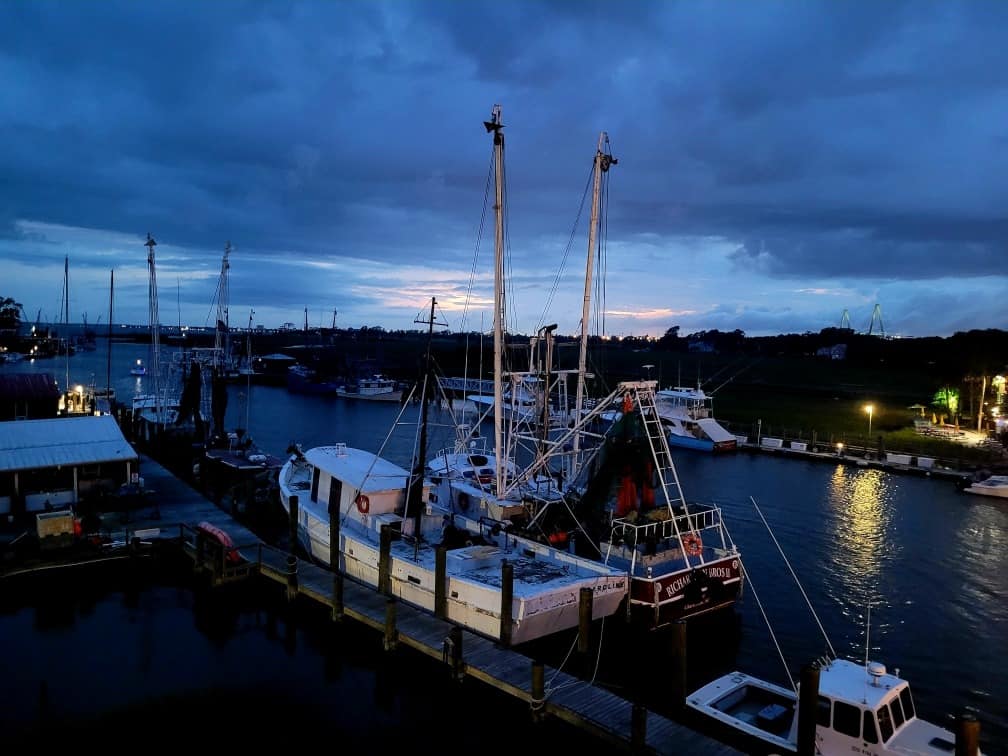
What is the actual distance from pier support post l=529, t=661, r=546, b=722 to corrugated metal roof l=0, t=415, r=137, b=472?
20.7 meters

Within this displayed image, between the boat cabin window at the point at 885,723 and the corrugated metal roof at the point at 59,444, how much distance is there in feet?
86.9

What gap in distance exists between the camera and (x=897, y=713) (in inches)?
483

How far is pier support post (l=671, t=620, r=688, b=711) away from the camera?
49.2ft

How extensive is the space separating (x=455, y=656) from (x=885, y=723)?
336 inches

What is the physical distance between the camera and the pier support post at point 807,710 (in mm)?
11562

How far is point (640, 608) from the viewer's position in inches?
737

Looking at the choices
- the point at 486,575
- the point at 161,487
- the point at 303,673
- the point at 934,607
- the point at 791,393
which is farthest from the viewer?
the point at 791,393

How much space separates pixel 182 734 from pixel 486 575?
25.8 feet

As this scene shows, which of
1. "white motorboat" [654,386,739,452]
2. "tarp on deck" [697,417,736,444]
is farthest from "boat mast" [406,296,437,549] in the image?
"tarp on deck" [697,417,736,444]

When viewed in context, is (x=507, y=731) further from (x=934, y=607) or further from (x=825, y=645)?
(x=934, y=607)

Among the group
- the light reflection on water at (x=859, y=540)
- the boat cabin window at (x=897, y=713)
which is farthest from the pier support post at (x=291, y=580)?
the light reflection on water at (x=859, y=540)

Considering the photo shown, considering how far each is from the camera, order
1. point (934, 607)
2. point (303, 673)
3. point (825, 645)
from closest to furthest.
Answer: point (303, 673) → point (825, 645) → point (934, 607)

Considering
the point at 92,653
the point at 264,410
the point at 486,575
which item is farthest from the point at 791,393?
the point at 92,653

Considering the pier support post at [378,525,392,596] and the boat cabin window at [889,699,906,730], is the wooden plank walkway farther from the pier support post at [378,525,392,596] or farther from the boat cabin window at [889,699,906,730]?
the boat cabin window at [889,699,906,730]
